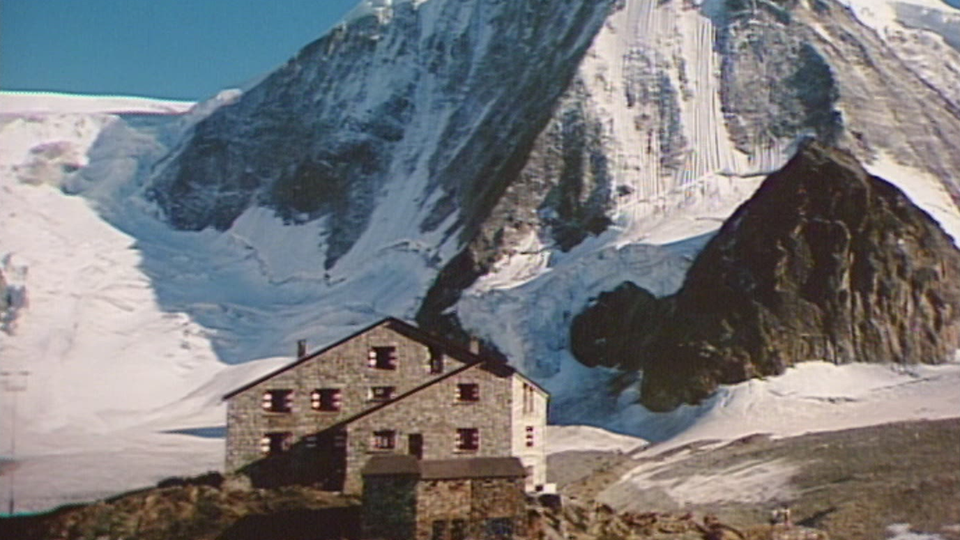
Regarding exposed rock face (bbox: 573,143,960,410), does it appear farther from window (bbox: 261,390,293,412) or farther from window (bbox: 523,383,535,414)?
window (bbox: 261,390,293,412)

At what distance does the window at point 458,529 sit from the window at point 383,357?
11.2m

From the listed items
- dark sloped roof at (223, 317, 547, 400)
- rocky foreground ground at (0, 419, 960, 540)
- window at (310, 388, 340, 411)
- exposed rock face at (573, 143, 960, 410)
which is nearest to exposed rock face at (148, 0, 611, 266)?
exposed rock face at (573, 143, 960, 410)

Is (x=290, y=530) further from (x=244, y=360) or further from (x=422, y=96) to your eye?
(x=422, y=96)

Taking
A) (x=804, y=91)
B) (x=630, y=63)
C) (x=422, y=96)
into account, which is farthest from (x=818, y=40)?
(x=422, y=96)

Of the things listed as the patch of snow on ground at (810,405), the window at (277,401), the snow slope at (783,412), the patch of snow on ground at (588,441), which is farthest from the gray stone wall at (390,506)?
the patch of snow on ground at (588,441)

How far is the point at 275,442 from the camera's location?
150ft

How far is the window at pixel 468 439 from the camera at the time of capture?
1786 inches

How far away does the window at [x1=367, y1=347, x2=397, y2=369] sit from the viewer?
46.9 m

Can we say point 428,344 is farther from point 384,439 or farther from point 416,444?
point 384,439

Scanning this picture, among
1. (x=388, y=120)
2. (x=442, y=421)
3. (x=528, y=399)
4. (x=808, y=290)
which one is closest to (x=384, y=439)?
(x=442, y=421)

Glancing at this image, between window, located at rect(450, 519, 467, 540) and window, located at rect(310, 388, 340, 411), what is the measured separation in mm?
10816

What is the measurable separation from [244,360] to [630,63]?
45238 millimetres

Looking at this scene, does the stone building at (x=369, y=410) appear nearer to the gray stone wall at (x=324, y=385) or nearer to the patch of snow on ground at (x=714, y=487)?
the gray stone wall at (x=324, y=385)

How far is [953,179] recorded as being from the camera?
116625 mm
